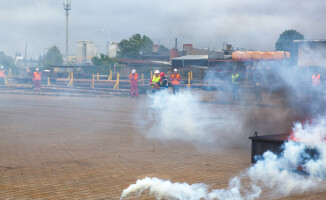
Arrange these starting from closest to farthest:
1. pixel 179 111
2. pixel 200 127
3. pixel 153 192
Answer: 1. pixel 153 192
2. pixel 200 127
3. pixel 179 111

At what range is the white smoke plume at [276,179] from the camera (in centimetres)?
549

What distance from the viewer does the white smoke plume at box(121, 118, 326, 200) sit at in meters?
5.49

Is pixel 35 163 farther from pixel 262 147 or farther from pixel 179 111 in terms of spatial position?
pixel 179 111

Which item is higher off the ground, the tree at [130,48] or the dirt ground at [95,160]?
the tree at [130,48]

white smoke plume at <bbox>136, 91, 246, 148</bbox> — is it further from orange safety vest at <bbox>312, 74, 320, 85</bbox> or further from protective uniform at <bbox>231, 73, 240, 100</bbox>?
protective uniform at <bbox>231, 73, 240, 100</bbox>

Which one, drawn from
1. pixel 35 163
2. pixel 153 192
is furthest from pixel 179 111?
pixel 153 192

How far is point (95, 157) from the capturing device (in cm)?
799

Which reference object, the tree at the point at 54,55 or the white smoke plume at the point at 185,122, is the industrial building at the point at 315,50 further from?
the tree at the point at 54,55

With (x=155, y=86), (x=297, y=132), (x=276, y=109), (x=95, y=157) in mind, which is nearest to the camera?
(x=297, y=132)

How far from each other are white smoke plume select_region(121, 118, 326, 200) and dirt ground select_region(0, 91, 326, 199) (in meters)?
0.24

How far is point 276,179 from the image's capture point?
639cm

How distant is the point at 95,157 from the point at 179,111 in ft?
21.1

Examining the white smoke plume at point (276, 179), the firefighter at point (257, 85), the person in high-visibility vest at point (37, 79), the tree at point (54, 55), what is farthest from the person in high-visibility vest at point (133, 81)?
the tree at point (54, 55)

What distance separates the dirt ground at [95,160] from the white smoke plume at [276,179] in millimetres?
239
